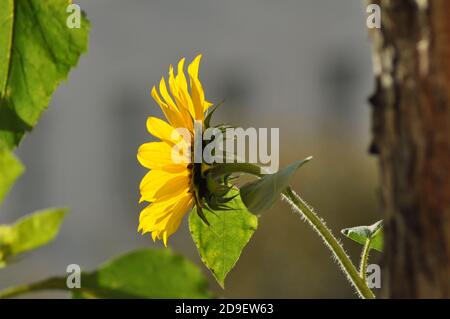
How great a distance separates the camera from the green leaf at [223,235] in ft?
2.01

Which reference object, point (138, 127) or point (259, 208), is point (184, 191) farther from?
point (138, 127)

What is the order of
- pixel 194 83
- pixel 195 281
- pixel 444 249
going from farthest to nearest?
pixel 194 83 < pixel 444 249 < pixel 195 281

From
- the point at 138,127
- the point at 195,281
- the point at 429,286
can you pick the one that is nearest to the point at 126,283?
the point at 195,281

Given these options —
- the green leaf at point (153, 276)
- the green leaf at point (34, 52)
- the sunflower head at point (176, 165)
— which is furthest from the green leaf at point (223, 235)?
the green leaf at point (153, 276)

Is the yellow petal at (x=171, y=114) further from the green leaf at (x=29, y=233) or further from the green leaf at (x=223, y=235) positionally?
the green leaf at (x=29, y=233)

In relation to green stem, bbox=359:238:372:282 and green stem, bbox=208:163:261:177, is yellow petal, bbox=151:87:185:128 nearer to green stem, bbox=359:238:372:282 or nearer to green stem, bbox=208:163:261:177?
green stem, bbox=208:163:261:177

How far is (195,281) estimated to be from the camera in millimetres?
343

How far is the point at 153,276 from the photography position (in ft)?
1.14

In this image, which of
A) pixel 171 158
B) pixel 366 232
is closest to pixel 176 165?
pixel 171 158

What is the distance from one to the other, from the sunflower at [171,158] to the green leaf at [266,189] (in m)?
0.11

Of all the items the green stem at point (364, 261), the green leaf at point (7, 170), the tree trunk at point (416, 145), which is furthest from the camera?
the green stem at point (364, 261)

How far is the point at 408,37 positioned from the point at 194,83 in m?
0.20

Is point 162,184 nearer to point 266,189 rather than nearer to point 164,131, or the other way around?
point 164,131

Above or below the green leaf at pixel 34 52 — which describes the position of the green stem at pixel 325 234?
below
